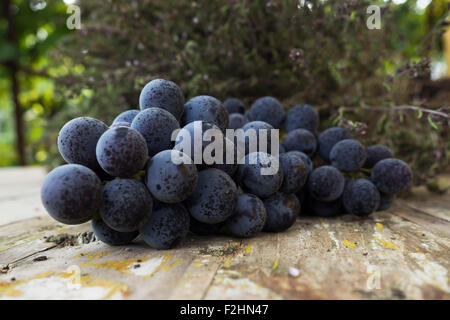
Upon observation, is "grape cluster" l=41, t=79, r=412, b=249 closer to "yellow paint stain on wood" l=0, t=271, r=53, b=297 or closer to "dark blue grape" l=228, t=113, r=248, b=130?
"dark blue grape" l=228, t=113, r=248, b=130

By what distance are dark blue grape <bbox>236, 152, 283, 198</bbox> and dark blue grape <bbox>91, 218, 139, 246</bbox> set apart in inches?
11.0

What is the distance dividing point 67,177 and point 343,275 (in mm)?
501

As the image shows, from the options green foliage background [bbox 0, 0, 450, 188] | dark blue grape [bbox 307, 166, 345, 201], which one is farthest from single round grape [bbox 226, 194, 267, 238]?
green foliage background [bbox 0, 0, 450, 188]

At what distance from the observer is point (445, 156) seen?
1385mm

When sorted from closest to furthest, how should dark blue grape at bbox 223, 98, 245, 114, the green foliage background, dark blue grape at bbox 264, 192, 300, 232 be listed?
dark blue grape at bbox 264, 192, 300, 232, dark blue grape at bbox 223, 98, 245, 114, the green foliage background

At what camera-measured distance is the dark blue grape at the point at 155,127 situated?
753 millimetres

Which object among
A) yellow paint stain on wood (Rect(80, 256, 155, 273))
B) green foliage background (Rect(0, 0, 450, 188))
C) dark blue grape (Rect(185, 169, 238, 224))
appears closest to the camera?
yellow paint stain on wood (Rect(80, 256, 155, 273))

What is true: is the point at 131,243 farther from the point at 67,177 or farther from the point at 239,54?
the point at 239,54

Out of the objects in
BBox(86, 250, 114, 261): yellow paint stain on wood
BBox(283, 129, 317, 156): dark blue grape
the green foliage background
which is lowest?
BBox(86, 250, 114, 261): yellow paint stain on wood

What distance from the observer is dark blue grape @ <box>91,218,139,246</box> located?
0.74m

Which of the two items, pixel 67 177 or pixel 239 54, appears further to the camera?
pixel 239 54

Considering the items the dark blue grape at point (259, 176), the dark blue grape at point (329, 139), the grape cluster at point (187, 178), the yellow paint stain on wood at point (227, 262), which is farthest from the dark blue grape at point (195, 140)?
the dark blue grape at point (329, 139)

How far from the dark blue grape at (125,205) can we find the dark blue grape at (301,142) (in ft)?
1.67
